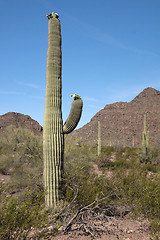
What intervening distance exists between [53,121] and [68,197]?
2.38 metres

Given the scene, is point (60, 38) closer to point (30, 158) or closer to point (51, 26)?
point (51, 26)

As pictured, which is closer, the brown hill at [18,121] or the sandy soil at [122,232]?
the sandy soil at [122,232]

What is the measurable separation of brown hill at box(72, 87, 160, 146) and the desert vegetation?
43.3 m

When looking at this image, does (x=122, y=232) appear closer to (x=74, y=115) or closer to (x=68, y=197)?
(x=68, y=197)

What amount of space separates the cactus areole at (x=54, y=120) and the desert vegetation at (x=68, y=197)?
44 centimetres

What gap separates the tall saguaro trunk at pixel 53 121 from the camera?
6707 mm

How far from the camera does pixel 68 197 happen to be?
6.66 m

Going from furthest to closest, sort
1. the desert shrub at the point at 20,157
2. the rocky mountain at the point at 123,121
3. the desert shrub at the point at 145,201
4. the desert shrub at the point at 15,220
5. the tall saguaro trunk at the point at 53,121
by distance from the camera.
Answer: the rocky mountain at the point at 123,121 → the desert shrub at the point at 20,157 → the tall saguaro trunk at the point at 53,121 → the desert shrub at the point at 145,201 → the desert shrub at the point at 15,220

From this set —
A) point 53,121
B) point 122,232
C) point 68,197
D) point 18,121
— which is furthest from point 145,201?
point 18,121

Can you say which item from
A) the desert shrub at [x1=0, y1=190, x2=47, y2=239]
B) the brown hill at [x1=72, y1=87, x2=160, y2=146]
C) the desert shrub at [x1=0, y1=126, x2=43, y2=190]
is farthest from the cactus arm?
the brown hill at [x1=72, y1=87, x2=160, y2=146]

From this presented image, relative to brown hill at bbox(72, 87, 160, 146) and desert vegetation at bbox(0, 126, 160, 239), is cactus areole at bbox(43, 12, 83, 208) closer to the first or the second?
desert vegetation at bbox(0, 126, 160, 239)

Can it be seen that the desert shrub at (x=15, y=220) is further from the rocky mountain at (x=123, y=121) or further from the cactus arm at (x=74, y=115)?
the rocky mountain at (x=123, y=121)

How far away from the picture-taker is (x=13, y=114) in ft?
211

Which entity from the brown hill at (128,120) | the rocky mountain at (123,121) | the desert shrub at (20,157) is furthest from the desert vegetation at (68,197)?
the brown hill at (128,120)
